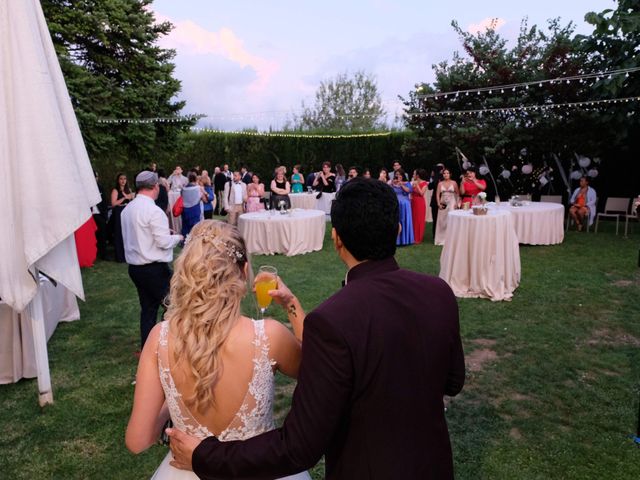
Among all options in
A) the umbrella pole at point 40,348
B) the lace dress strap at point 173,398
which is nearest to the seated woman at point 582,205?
the umbrella pole at point 40,348

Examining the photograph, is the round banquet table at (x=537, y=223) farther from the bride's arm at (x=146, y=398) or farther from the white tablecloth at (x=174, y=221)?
the bride's arm at (x=146, y=398)

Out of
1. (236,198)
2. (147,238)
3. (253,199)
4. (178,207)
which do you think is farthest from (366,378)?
(236,198)

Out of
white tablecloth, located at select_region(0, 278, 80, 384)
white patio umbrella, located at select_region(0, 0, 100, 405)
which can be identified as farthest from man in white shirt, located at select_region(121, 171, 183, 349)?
white tablecloth, located at select_region(0, 278, 80, 384)

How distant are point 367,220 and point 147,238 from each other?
3.70 metres

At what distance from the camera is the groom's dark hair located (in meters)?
1.53

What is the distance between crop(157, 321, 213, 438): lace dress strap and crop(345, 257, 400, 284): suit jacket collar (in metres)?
0.67

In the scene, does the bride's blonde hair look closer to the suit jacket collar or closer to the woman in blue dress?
the suit jacket collar

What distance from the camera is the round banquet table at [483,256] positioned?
7.62 meters

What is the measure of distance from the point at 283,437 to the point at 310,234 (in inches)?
403

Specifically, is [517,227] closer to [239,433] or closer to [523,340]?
[523,340]

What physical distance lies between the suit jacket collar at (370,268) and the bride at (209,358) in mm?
373

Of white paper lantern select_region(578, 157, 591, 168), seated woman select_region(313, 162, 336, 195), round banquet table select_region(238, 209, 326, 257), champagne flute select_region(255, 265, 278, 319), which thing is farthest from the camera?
seated woman select_region(313, 162, 336, 195)

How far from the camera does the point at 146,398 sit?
1739 mm

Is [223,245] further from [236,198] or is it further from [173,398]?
[236,198]
